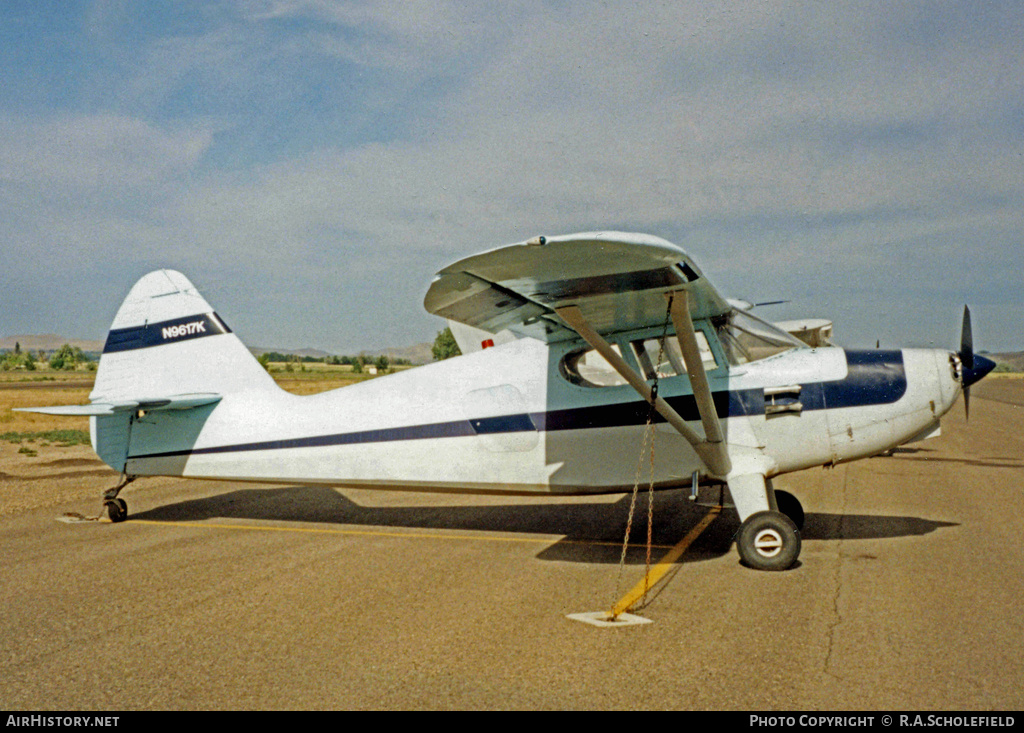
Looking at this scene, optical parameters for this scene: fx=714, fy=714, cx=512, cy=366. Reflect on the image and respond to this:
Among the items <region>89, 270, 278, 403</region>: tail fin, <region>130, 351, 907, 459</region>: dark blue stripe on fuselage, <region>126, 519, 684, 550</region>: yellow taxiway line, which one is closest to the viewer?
<region>130, 351, 907, 459</region>: dark blue stripe on fuselage

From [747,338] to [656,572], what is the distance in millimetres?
2506

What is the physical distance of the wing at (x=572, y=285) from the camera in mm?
4707

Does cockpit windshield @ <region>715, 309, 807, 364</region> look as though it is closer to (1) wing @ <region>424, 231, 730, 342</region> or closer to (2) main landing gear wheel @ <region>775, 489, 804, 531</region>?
(1) wing @ <region>424, 231, 730, 342</region>

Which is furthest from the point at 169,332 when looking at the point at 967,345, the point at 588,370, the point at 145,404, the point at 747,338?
the point at 967,345

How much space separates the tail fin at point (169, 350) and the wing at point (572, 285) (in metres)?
3.66

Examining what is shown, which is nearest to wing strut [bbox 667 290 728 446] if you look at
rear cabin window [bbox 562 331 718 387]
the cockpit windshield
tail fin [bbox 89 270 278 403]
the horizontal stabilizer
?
rear cabin window [bbox 562 331 718 387]

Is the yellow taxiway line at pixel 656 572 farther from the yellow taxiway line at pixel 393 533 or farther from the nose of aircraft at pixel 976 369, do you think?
the nose of aircraft at pixel 976 369

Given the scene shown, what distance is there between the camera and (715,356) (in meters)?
6.94

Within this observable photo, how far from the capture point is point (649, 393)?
20.8 ft

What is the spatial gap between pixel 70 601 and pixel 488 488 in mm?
3715

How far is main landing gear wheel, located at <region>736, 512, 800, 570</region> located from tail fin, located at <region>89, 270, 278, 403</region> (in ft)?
18.6

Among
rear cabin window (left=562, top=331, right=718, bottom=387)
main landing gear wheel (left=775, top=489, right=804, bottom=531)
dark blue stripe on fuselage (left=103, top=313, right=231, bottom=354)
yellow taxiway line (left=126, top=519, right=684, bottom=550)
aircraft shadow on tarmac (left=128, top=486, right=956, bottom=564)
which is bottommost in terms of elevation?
aircraft shadow on tarmac (left=128, top=486, right=956, bottom=564)

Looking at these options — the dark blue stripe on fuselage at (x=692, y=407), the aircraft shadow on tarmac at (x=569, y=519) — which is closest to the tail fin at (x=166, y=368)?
the aircraft shadow on tarmac at (x=569, y=519)

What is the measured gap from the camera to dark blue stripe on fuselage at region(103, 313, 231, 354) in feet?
29.4
